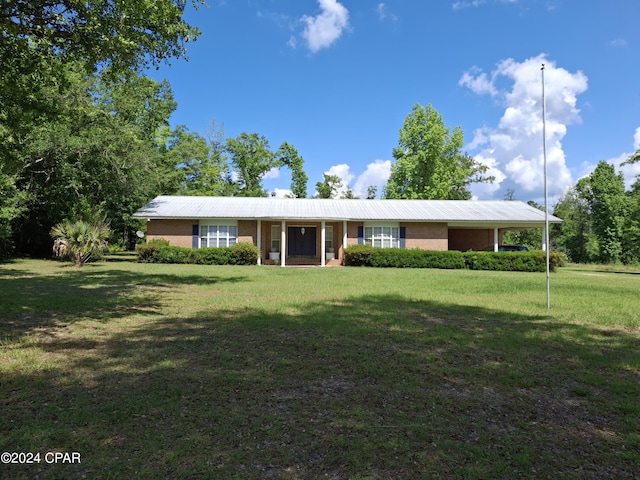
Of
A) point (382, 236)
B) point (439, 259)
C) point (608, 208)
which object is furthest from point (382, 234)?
point (608, 208)

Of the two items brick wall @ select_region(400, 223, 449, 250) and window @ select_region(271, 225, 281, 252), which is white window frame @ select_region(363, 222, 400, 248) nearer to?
brick wall @ select_region(400, 223, 449, 250)

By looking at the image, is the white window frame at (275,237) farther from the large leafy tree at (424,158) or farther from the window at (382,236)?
the large leafy tree at (424,158)

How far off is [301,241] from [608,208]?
1381 inches

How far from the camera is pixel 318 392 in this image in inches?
161

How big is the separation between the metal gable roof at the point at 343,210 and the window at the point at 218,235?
858 millimetres

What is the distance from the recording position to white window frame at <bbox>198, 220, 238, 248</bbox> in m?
25.3

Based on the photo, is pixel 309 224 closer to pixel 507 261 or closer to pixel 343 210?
pixel 343 210

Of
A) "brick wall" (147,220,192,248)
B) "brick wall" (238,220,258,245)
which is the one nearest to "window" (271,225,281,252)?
"brick wall" (238,220,258,245)

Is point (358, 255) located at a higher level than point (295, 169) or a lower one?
lower

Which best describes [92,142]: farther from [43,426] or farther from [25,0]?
[43,426]

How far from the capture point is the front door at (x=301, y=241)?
2739cm

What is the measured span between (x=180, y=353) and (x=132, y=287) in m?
7.55

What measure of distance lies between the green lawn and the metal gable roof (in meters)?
17.0

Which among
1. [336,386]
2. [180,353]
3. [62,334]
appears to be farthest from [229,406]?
[62,334]
